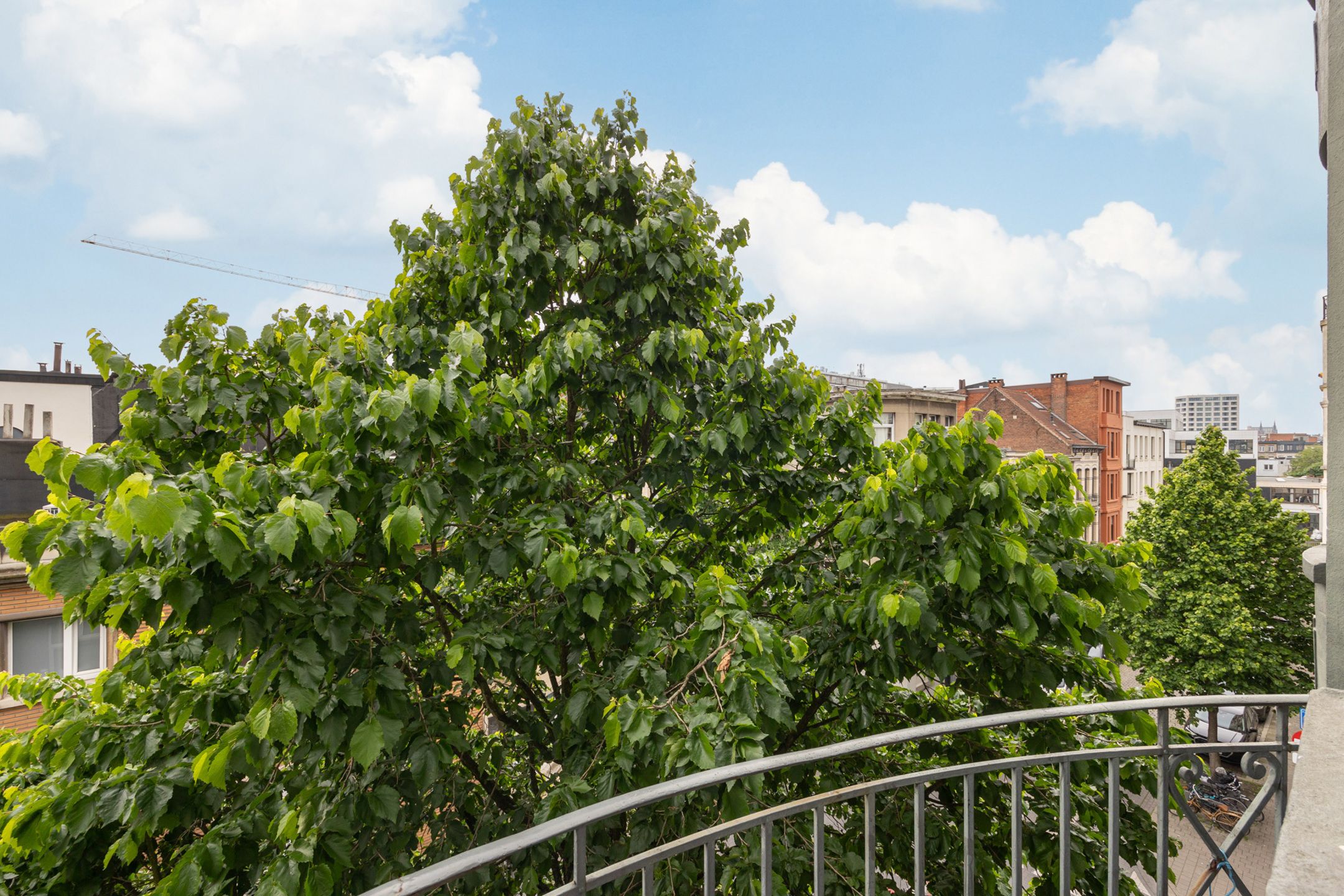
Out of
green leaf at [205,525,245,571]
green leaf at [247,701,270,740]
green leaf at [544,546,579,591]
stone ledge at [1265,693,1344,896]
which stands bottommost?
green leaf at [247,701,270,740]

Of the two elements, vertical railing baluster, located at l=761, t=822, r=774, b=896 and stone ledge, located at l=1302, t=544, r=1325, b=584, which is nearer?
vertical railing baluster, located at l=761, t=822, r=774, b=896

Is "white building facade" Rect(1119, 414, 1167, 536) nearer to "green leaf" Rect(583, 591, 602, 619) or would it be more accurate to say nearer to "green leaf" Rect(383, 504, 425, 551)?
"green leaf" Rect(583, 591, 602, 619)

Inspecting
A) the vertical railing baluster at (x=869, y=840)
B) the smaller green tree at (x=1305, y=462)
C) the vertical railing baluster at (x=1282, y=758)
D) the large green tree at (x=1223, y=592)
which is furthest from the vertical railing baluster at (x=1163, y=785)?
the smaller green tree at (x=1305, y=462)

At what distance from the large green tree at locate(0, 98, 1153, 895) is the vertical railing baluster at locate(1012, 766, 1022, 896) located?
91 cm

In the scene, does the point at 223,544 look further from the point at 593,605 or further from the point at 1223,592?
the point at 1223,592

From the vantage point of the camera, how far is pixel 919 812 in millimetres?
2432

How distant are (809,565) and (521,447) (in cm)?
225

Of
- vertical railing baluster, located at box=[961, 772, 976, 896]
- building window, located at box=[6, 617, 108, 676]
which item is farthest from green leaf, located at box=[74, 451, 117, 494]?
building window, located at box=[6, 617, 108, 676]

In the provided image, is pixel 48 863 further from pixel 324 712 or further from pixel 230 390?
pixel 230 390

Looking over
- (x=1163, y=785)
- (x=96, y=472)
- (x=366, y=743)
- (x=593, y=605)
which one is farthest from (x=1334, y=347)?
(x=96, y=472)

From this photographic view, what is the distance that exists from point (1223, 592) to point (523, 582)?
22174 mm

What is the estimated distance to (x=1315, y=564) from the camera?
10.9ft

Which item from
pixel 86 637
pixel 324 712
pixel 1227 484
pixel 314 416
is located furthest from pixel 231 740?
pixel 1227 484

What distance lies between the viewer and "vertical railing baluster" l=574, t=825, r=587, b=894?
5.91 feet
